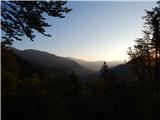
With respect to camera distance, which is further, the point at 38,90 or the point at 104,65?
the point at 104,65

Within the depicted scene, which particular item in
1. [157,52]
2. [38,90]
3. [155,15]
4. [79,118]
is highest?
[155,15]

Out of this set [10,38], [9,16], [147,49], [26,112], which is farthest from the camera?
[147,49]

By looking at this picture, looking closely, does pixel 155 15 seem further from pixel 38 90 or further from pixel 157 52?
pixel 38 90

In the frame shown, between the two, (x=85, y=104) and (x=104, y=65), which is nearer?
(x=85, y=104)

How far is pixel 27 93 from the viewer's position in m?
35.8

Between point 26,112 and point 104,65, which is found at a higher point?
point 104,65

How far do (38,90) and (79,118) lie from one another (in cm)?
1601

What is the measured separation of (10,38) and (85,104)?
128 feet

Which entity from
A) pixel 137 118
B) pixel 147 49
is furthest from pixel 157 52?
pixel 137 118

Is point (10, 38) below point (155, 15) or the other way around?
below

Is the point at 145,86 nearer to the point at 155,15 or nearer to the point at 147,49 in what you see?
the point at 147,49

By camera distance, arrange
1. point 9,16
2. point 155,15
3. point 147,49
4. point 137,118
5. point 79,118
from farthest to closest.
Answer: point 79,118 → point 137,118 → point 147,49 → point 155,15 → point 9,16

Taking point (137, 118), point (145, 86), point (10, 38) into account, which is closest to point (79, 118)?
point (137, 118)

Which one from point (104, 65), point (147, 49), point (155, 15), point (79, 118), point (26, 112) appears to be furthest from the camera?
point (104, 65)
